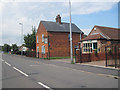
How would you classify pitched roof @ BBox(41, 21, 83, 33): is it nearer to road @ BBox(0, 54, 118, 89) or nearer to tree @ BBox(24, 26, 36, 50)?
tree @ BBox(24, 26, 36, 50)

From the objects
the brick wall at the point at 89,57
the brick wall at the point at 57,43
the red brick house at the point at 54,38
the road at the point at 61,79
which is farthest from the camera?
the red brick house at the point at 54,38

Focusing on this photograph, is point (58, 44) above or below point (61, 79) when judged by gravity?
above

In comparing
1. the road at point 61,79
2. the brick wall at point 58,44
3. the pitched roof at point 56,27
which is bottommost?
the road at point 61,79

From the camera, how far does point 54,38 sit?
35.9 meters

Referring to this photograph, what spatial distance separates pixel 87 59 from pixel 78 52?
1.74 m

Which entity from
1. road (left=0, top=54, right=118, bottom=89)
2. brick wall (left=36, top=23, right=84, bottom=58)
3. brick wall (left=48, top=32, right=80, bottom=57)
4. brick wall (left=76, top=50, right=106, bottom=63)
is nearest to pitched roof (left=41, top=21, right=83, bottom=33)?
brick wall (left=36, top=23, right=84, bottom=58)

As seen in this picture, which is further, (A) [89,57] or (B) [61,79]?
(A) [89,57]

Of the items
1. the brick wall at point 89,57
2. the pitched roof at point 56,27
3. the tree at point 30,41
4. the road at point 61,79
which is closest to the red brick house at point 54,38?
the pitched roof at point 56,27

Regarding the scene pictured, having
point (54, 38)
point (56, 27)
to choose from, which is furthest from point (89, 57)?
point (56, 27)

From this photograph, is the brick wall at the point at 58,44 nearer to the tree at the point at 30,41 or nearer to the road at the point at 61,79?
the tree at the point at 30,41

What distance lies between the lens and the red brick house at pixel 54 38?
35.2 meters

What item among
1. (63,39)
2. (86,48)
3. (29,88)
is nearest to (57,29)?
(63,39)

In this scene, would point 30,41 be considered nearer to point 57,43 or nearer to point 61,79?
point 57,43

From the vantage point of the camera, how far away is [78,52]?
19.3 metres
